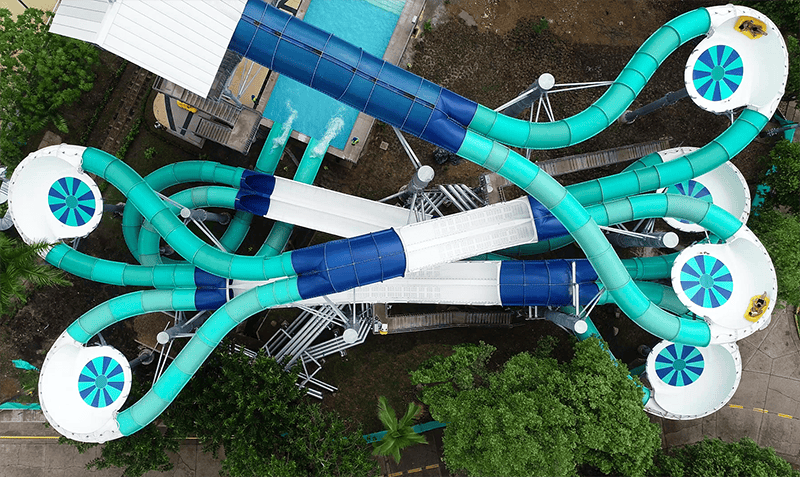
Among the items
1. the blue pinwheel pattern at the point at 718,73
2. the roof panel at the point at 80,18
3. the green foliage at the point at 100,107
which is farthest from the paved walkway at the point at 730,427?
the roof panel at the point at 80,18

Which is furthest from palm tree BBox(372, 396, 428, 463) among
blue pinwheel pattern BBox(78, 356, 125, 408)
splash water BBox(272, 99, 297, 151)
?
splash water BBox(272, 99, 297, 151)

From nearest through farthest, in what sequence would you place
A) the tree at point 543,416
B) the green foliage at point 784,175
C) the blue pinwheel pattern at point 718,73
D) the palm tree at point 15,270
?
→ the palm tree at point 15,270
the tree at point 543,416
the blue pinwheel pattern at point 718,73
the green foliage at point 784,175

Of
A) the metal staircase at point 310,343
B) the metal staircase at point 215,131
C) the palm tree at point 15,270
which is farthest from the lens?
the metal staircase at point 310,343

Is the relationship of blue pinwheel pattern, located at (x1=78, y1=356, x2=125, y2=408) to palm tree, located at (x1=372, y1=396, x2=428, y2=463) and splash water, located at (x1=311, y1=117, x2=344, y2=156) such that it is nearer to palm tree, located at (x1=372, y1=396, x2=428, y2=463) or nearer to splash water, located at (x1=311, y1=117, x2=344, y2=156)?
palm tree, located at (x1=372, y1=396, x2=428, y2=463)

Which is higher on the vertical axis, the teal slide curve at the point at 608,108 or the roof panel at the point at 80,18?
the teal slide curve at the point at 608,108

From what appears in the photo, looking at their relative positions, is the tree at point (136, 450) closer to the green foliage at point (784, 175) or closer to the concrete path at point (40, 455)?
the concrete path at point (40, 455)

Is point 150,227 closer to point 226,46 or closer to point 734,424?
point 226,46
